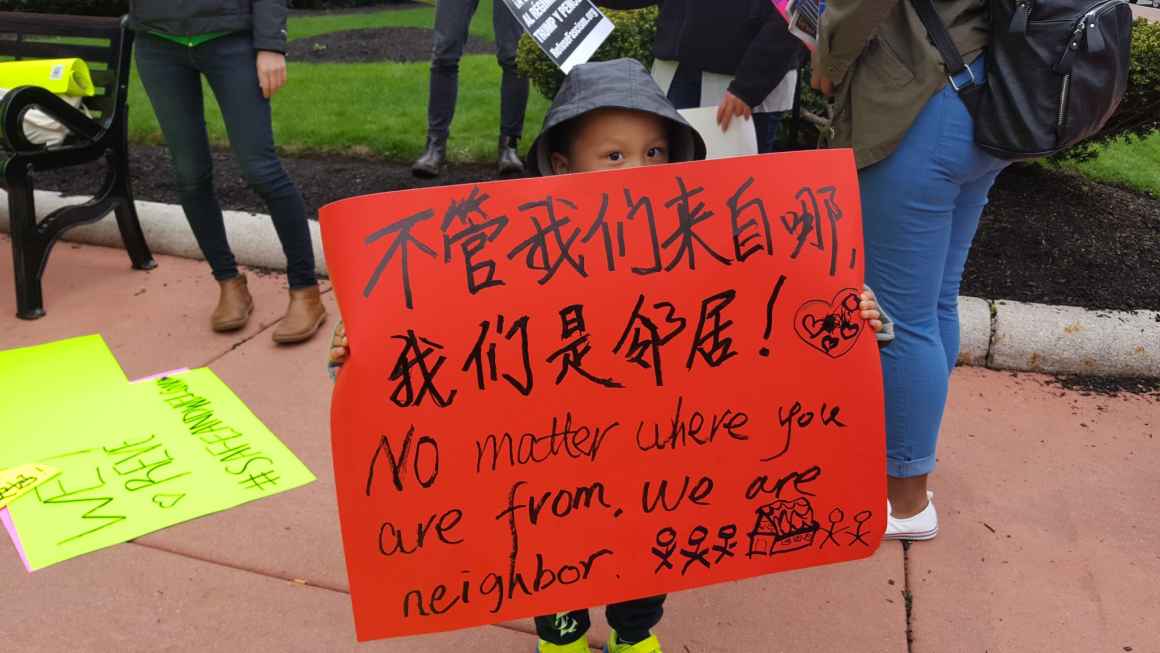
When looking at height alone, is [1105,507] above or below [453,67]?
below

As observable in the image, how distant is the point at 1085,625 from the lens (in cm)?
206

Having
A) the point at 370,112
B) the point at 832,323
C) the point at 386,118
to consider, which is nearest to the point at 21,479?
the point at 832,323

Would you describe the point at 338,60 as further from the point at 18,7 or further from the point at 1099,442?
the point at 1099,442

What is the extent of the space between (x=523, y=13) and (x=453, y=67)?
8.34 feet

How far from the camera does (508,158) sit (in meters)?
5.05

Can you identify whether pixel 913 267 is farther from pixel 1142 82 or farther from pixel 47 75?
pixel 47 75

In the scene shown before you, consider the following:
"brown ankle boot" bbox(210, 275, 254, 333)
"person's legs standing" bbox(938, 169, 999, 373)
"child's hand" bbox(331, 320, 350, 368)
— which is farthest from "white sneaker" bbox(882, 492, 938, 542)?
"brown ankle boot" bbox(210, 275, 254, 333)

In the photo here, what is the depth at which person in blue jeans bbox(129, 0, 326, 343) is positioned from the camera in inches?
119

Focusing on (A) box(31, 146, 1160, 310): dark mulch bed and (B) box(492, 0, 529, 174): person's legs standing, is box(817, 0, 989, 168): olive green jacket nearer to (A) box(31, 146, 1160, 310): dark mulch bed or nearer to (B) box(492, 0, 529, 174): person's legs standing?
(A) box(31, 146, 1160, 310): dark mulch bed

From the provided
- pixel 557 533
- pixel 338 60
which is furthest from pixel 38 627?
pixel 338 60

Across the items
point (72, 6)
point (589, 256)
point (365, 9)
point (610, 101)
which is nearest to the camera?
point (589, 256)

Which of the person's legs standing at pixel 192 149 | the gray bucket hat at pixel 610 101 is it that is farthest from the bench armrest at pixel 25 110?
the gray bucket hat at pixel 610 101

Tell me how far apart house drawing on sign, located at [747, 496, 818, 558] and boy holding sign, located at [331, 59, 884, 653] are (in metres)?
0.35

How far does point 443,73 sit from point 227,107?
72.2 inches
